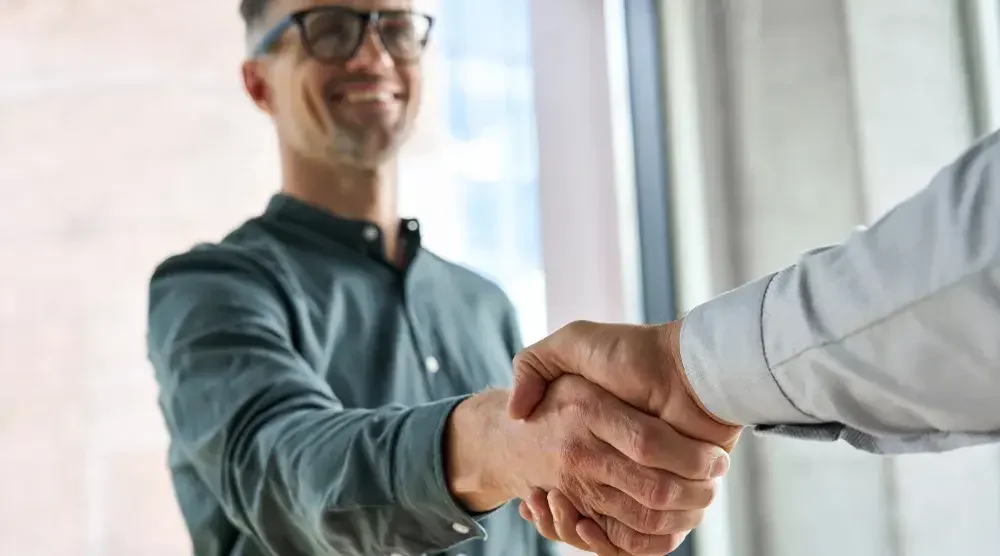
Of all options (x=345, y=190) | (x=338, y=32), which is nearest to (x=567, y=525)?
(x=345, y=190)

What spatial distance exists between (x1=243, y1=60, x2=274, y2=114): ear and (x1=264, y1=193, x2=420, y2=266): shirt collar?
0.16 meters

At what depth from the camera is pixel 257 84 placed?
1.21m

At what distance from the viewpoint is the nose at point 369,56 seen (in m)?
1.14

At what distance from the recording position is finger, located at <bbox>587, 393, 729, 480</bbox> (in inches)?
27.1

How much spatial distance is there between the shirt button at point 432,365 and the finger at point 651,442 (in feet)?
1.32

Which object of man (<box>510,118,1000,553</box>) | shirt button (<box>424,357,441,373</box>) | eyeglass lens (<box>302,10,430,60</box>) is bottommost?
shirt button (<box>424,357,441,373</box>)

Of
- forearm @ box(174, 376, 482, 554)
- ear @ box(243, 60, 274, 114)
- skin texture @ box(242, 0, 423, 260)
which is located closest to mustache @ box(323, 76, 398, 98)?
skin texture @ box(242, 0, 423, 260)

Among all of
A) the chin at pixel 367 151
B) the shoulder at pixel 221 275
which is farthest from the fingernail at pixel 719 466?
the chin at pixel 367 151

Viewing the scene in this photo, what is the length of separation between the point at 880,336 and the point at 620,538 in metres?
0.35

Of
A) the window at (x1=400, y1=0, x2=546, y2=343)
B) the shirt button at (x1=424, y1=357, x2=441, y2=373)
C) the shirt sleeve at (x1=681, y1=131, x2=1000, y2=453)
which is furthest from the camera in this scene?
the window at (x1=400, y1=0, x2=546, y2=343)

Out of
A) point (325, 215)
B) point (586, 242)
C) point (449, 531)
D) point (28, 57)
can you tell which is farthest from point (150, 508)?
point (586, 242)

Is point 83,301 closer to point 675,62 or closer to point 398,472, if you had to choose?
point 398,472

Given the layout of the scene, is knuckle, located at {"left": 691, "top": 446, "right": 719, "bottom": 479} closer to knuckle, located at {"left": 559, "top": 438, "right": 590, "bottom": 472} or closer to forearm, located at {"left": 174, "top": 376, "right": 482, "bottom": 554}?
knuckle, located at {"left": 559, "top": 438, "right": 590, "bottom": 472}

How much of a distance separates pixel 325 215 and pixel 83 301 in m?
0.34
